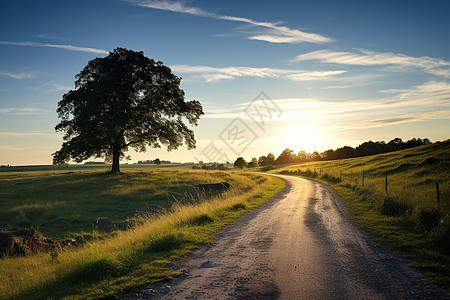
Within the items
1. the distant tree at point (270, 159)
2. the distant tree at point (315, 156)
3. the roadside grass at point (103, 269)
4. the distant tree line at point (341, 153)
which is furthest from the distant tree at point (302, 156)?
the roadside grass at point (103, 269)

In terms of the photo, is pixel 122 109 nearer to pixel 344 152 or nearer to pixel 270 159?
pixel 344 152

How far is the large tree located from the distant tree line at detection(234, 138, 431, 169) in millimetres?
70389

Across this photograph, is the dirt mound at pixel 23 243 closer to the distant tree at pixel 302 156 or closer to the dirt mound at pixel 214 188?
the dirt mound at pixel 214 188

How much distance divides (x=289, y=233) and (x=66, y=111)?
34198mm

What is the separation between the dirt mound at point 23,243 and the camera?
9.55 m

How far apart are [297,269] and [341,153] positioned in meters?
110

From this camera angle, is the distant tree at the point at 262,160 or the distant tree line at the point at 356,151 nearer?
the distant tree line at the point at 356,151

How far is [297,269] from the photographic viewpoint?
237 inches

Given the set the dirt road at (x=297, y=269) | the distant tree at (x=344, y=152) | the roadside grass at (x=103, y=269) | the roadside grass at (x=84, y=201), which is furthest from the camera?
the distant tree at (x=344, y=152)

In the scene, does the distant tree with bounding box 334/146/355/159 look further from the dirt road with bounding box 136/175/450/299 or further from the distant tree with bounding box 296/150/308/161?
the dirt road with bounding box 136/175/450/299

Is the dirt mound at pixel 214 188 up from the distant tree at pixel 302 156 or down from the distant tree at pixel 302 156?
down

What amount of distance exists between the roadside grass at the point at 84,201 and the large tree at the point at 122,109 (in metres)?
4.57

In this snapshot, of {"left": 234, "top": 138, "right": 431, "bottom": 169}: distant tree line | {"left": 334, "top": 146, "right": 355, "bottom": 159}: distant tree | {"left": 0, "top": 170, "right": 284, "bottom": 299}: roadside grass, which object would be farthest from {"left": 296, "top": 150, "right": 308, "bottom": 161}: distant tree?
{"left": 0, "top": 170, "right": 284, "bottom": 299}: roadside grass

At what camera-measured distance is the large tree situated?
3016 cm
